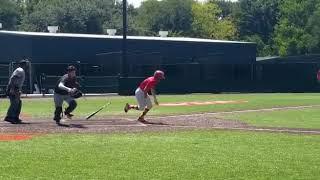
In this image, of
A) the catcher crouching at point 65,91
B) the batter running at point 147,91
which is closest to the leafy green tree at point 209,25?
the batter running at point 147,91

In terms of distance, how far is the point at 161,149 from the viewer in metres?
13.9

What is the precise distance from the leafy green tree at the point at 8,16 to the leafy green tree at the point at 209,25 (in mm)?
27736

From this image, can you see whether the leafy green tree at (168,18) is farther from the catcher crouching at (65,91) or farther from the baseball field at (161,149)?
the baseball field at (161,149)

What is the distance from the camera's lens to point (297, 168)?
11.4 metres

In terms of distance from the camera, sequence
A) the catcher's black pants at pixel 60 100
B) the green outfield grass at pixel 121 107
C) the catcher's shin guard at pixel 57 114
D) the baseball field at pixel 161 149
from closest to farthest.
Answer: the baseball field at pixel 161 149, the catcher's shin guard at pixel 57 114, the catcher's black pants at pixel 60 100, the green outfield grass at pixel 121 107

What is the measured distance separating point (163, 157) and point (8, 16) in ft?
336

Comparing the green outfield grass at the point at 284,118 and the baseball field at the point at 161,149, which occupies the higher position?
the baseball field at the point at 161,149

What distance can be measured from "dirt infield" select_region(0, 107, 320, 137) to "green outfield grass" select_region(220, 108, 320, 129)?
2.72ft

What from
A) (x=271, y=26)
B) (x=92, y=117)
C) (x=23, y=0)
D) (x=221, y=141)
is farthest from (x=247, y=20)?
(x=221, y=141)

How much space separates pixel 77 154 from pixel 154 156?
4.42 ft

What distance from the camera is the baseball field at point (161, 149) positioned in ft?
35.9

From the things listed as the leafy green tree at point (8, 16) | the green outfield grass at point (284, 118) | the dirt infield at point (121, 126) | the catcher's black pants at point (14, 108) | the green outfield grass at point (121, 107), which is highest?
the leafy green tree at point (8, 16)

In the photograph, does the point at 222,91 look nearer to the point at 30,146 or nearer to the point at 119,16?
the point at 30,146

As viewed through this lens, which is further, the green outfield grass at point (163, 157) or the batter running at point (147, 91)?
the batter running at point (147, 91)
